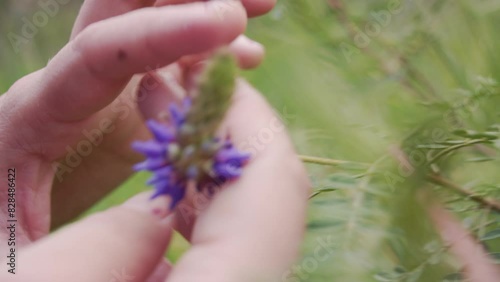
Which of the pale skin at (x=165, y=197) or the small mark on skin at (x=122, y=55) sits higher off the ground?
the small mark on skin at (x=122, y=55)

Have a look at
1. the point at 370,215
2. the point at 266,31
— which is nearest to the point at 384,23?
the point at 266,31

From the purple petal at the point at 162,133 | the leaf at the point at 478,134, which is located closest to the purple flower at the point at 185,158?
the purple petal at the point at 162,133

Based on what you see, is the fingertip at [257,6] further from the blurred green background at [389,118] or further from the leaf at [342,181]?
the leaf at [342,181]

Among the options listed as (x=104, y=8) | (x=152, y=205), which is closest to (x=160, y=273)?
(x=152, y=205)

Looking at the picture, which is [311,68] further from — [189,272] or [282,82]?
[189,272]

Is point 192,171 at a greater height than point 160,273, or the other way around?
point 192,171

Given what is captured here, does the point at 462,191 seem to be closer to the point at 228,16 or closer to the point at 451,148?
the point at 451,148

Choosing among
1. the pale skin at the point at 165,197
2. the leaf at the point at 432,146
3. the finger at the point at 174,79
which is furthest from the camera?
the finger at the point at 174,79
